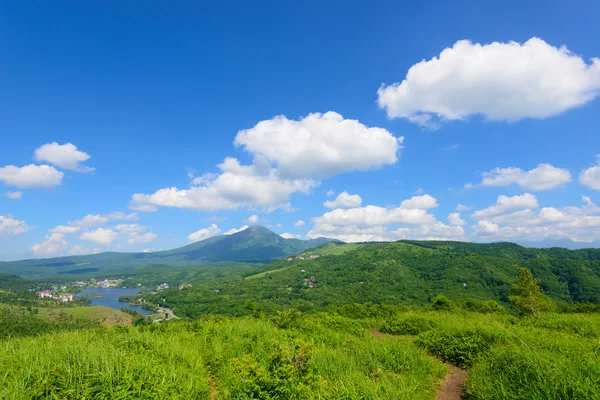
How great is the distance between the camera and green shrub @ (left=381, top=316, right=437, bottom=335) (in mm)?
13328

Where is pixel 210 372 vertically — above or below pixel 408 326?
above

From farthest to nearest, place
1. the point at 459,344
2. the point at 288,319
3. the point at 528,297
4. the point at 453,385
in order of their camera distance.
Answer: the point at 528,297, the point at 288,319, the point at 459,344, the point at 453,385

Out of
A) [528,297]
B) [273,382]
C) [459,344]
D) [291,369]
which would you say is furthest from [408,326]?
[528,297]

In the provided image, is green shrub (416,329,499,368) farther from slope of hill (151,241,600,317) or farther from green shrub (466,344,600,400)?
slope of hill (151,241,600,317)

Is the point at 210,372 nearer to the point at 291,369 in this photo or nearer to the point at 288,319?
the point at 291,369

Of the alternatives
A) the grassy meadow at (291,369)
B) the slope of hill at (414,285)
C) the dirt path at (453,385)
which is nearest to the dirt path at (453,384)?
the dirt path at (453,385)

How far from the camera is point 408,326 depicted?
13844mm

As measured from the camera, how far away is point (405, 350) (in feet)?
27.6

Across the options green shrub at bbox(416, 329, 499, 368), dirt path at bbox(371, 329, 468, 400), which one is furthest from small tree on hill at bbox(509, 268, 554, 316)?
dirt path at bbox(371, 329, 468, 400)

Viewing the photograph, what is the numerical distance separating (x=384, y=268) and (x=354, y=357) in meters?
190

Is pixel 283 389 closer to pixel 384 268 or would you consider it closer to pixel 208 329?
pixel 208 329

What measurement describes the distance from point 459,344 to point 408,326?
15.3 feet

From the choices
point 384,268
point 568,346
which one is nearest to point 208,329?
point 568,346

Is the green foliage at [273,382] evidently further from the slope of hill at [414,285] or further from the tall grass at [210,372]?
the slope of hill at [414,285]
